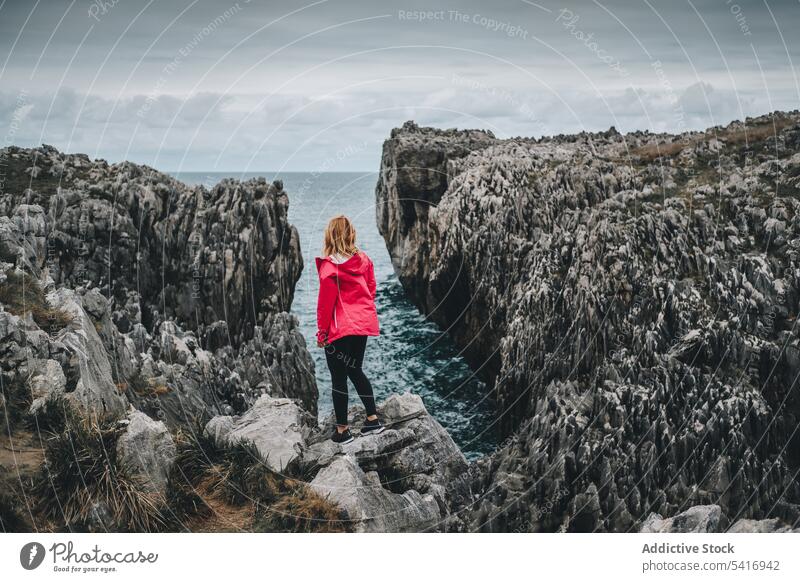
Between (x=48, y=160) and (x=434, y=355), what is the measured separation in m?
25.0

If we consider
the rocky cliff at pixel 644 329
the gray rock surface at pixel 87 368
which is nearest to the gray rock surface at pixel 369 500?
the rocky cliff at pixel 644 329

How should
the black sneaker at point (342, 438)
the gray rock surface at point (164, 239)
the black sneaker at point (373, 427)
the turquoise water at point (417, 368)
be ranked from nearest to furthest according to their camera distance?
the black sneaker at point (342, 438), the black sneaker at point (373, 427), the gray rock surface at point (164, 239), the turquoise water at point (417, 368)

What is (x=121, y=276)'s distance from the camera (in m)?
31.4

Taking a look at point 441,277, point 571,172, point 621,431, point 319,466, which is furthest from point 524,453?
point 441,277

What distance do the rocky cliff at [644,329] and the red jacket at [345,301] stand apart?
4.93 meters

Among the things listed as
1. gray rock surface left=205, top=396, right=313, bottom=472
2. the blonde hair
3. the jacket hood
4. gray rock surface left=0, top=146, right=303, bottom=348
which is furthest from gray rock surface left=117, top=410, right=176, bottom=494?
gray rock surface left=0, top=146, right=303, bottom=348

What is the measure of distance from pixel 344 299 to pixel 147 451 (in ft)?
12.6

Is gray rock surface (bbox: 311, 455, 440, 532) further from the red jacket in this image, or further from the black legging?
the red jacket

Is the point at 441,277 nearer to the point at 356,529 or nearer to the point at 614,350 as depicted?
the point at 614,350

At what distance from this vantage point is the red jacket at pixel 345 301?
36.4 ft

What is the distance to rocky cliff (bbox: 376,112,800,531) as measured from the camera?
14867mm

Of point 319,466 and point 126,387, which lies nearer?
point 319,466
